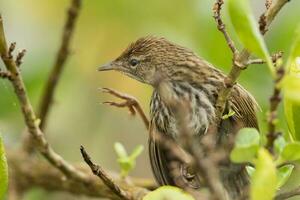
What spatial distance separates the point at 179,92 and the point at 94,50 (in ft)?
5.74

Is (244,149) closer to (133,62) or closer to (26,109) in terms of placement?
(26,109)

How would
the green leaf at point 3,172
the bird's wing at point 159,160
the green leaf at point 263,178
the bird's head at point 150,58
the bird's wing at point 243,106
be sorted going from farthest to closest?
the bird's head at point 150,58 < the bird's wing at point 159,160 < the bird's wing at point 243,106 < the green leaf at point 3,172 < the green leaf at point 263,178

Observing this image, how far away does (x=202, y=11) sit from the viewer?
471 cm

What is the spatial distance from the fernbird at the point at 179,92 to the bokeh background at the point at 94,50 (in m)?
0.25

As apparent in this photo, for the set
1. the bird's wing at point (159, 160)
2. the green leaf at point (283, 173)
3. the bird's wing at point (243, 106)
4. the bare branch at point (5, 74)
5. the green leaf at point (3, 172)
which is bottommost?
the bird's wing at point (159, 160)

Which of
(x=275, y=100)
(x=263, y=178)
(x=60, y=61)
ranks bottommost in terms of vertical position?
(x=60, y=61)

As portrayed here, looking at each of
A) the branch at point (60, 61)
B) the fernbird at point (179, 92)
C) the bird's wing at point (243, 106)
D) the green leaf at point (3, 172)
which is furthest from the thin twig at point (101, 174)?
the branch at point (60, 61)

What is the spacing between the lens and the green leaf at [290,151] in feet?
7.06

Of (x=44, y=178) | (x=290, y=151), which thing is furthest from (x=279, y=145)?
(x=44, y=178)

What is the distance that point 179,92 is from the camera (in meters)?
4.12

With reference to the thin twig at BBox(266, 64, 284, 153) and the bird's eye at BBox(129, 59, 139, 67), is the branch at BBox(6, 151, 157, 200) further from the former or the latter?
the thin twig at BBox(266, 64, 284, 153)

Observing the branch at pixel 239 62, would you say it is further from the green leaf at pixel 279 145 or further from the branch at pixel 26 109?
the branch at pixel 26 109

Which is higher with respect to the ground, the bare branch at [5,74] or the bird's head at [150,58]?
the bare branch at [5,74]

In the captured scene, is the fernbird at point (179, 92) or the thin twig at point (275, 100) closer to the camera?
the thin twig at point (275, 100)
